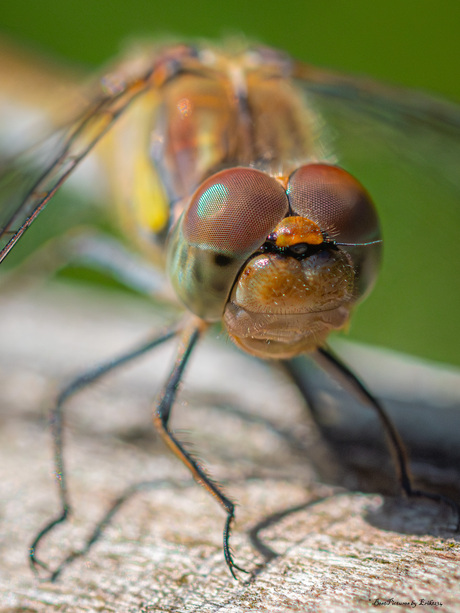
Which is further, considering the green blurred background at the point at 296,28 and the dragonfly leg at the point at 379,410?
the green blurred background at the point at 296,28

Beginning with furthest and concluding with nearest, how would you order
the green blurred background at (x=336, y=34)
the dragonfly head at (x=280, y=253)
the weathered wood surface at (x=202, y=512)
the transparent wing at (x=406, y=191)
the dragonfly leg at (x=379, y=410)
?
the green blurred background at (x=336, y=34) → the transparent wing at (x=406, y=191) → the dragonfly leg at (x=379, y=410) → the dragonfly head at (x=280, y=253) → the weathered wood surface at (x=202, y=512)

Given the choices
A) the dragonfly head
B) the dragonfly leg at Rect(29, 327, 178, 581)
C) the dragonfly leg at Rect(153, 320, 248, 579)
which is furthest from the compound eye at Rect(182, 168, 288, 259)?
the dragonfly leg at Rect(29, 327, 178, 581)

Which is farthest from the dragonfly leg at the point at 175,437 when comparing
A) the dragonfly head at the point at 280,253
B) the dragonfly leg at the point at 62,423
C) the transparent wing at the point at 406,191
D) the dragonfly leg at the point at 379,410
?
the transparent wing at the point at 406,191

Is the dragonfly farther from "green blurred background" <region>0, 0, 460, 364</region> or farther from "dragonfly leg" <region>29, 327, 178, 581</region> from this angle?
"green blurred background" <region>0, 0, 460, 364</region>

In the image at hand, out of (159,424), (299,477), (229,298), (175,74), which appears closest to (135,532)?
(159,424)

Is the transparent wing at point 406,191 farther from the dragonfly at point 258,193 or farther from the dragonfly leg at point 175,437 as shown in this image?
the dragonfly leg at point 175,437

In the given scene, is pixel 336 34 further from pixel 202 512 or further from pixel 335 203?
pixel 202 512

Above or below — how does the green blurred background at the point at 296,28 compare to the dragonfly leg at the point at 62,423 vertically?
above
